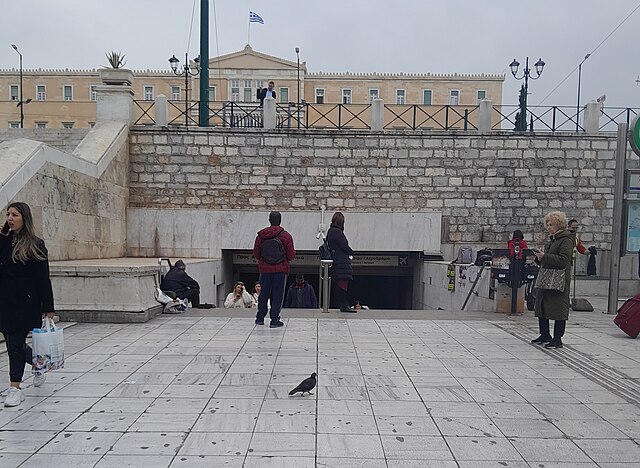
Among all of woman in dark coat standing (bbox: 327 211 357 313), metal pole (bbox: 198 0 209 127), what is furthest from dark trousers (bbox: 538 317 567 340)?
metal pole (bbox: 198 0 209 127)

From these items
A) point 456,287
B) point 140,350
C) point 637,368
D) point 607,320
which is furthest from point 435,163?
point 140,350

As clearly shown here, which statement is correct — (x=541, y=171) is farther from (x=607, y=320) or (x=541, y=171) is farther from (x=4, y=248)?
(x=4, y=248)

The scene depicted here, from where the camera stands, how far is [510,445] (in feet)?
11.7

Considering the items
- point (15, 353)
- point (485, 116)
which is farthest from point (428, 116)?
point (15, 353)

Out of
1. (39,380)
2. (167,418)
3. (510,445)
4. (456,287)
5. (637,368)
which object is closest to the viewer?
(510,445)

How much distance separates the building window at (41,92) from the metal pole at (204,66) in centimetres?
3978

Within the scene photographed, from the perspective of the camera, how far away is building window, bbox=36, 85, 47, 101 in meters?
48.5

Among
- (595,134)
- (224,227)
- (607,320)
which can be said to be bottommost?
(607,320)

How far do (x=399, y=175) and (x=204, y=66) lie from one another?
768 cm

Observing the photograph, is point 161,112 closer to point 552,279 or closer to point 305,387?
point 552,279

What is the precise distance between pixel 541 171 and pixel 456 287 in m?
5.69

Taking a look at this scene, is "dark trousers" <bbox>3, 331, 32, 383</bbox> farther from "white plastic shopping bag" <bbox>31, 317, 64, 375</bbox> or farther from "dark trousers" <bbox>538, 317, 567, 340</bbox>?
"dark trousers" <bbox>538, 317, 567, 340</bbox>

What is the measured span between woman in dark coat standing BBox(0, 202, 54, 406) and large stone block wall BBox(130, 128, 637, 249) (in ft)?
36.2

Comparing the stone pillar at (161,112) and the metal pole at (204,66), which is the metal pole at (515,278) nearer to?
the metal pole at (204,66)
